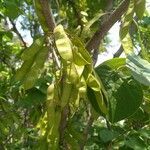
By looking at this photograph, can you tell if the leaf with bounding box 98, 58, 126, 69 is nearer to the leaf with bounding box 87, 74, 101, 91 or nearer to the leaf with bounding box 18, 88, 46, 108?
the leaf with bounding box 87, 74, 101, 91

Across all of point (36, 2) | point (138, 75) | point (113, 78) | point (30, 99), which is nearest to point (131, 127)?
point (30, 99)

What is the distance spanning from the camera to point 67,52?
86cm

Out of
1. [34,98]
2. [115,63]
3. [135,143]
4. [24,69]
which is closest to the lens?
[24,69]

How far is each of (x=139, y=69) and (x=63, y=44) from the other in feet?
0.64

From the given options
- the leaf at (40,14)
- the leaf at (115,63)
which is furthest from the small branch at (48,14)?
the leaf at (115,63)

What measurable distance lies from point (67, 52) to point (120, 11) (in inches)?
8.1

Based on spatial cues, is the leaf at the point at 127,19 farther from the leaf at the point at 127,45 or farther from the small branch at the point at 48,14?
the small branch at the point at 48,14

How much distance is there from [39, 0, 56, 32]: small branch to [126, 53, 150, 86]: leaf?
7.4 inches

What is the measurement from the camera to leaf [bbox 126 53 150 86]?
3.10 ft

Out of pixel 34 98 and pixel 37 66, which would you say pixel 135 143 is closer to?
pixel 34 98

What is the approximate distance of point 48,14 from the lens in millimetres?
939

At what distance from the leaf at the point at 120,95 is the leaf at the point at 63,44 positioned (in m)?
0.23

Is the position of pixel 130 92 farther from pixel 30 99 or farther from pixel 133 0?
pixel 30 99

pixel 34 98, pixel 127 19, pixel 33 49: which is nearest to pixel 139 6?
pixel 127 19
